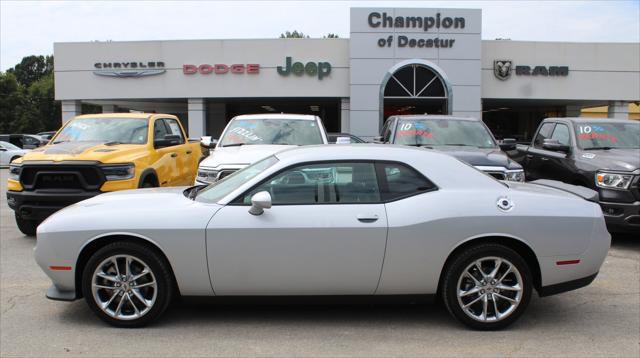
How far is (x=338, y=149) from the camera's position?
15.5 feet

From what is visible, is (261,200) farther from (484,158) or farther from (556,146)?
(556,146)

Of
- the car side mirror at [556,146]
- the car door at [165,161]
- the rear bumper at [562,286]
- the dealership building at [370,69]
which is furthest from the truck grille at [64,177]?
the dealership building at [370,69]

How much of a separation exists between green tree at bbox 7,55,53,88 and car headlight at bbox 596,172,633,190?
10806cm

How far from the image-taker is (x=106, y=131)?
8.90m

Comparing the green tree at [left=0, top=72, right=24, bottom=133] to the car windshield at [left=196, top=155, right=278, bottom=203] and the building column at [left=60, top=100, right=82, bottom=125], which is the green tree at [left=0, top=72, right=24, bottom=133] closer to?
the building column at [left=60, top=100, right=82, bottom=125]

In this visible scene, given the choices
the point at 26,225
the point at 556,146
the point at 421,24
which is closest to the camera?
the point at 26,225

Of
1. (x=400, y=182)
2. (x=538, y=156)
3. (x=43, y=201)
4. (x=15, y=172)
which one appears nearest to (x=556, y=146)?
(x=538, y=156)

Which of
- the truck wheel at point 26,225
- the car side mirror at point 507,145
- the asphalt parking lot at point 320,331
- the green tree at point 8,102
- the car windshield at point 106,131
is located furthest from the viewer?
the green tree at point 8,102

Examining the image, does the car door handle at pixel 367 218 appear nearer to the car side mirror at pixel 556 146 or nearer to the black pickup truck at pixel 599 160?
the black pickup truck at pixel 599 160

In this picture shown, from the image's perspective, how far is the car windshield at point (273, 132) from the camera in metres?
8.74

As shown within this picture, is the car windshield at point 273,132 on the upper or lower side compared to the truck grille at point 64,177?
upper

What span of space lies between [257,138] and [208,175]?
1491mm

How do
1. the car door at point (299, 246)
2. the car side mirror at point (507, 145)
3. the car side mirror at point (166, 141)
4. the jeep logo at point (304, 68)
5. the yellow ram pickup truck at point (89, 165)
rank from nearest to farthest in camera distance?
the car door at point (299, 246), the yellow ram pickup truck at point (89, 165), the car side mirror at point (166, 141), the car side mirror at point (507, 145), the jeep logo at point (304, 68)

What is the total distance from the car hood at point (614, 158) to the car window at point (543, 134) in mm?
1675
